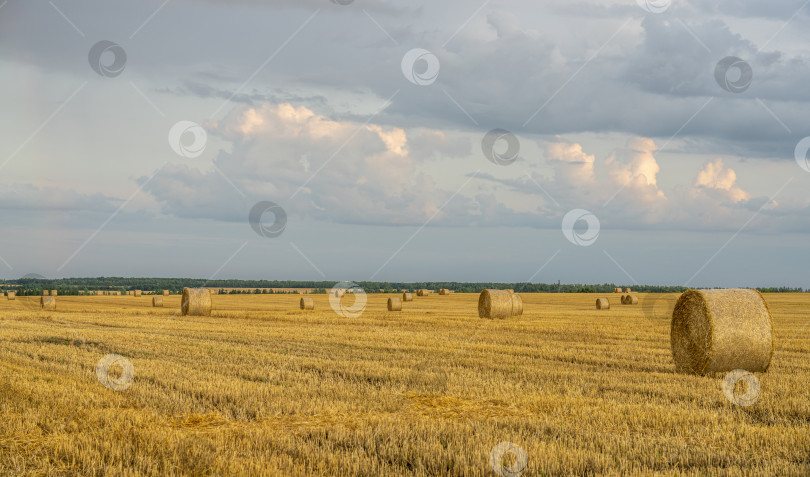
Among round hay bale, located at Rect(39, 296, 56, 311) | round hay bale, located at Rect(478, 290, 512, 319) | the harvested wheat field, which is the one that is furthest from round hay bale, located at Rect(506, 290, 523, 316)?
round hay bale, located at Rect(39, 296, 56, 311)

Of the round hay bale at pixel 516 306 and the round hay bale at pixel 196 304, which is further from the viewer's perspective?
the round hay bale at pixel 196 304

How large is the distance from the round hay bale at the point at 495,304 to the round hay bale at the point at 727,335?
15726 millimetres

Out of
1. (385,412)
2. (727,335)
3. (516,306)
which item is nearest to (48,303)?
(516,306)

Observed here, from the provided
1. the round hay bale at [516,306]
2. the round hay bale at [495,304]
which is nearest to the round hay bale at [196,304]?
the round hay bale at [495,304]

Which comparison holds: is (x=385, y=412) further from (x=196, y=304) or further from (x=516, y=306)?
(x=196, y=304)

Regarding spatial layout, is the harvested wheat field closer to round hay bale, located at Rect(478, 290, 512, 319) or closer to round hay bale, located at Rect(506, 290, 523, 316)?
round hay bale, located at Rect(478, 290, 512, 319)

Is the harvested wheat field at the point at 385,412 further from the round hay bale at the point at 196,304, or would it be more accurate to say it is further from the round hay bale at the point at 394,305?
the round hay bale at the point at 394,305

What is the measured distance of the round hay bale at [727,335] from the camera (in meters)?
13.4

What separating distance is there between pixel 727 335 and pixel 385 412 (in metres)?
8.16

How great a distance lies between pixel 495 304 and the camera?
100.0 feet

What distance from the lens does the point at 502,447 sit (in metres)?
7.12

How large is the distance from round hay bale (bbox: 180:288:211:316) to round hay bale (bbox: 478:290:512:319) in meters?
13.8

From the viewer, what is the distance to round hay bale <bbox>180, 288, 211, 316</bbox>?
1334 inches

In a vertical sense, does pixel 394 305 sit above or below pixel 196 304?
above
